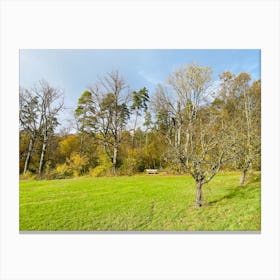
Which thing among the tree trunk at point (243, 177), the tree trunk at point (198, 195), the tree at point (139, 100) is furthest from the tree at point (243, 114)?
the tree at point (139, 100)

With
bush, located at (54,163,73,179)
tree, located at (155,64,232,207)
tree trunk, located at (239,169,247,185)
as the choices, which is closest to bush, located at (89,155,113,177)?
bush, located at (54,163,73,179)

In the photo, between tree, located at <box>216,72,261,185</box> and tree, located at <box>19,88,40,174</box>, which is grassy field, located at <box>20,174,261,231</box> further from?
tree, located at <box>19,88,40,174</box>

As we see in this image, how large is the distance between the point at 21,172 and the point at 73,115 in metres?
1.16

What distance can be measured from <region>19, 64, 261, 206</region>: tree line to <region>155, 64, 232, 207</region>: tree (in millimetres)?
15

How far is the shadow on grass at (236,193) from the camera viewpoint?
7.69 ft

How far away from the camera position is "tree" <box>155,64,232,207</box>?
7.65ft

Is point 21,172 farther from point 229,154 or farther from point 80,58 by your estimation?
point 229,154

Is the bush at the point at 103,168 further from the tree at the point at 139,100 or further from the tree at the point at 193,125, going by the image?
the tree at the point at 193,125
